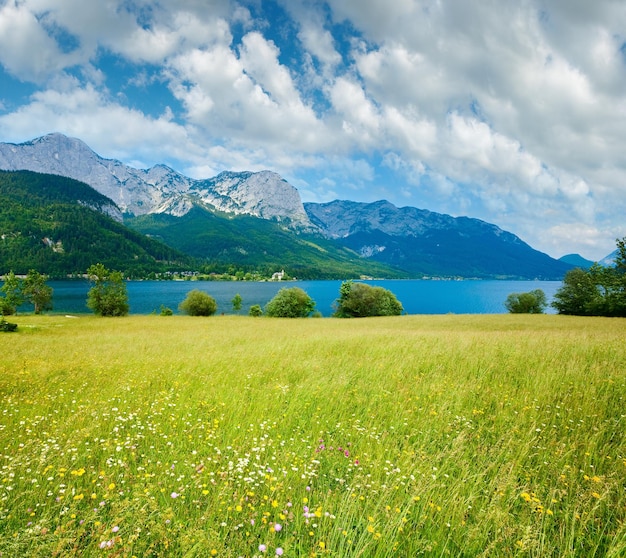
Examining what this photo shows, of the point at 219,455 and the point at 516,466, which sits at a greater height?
the point at 516,466

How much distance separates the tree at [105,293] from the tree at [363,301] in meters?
50.2

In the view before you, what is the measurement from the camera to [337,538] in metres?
3.42

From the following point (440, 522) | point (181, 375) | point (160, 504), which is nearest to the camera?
point (440, 522)

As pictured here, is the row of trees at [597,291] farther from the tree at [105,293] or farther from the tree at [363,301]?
the tree at [105,293]

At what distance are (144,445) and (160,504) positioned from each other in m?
1.90

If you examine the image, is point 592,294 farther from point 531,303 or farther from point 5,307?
point 5,307

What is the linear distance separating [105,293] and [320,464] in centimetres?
7660

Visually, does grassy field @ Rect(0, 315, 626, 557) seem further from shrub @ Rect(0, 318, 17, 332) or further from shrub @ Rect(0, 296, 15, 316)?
shrub @ Rect(0, 296, 15, 316)

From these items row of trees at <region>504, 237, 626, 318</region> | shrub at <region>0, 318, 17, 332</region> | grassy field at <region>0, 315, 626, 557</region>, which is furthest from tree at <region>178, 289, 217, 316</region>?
row of trees at <region>504, 237, 626, 318</region>

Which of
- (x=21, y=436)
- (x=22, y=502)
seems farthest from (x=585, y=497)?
(x=21, y=436)

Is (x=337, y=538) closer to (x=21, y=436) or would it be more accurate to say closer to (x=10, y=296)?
(x=21, y=436)

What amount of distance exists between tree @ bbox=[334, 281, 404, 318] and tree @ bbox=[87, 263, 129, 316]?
5019 cm

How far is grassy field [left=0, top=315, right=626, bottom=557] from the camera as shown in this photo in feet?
11.3

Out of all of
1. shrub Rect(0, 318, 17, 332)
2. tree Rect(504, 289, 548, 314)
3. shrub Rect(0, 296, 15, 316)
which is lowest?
shrub Rect(0, 296, 15, 316)
